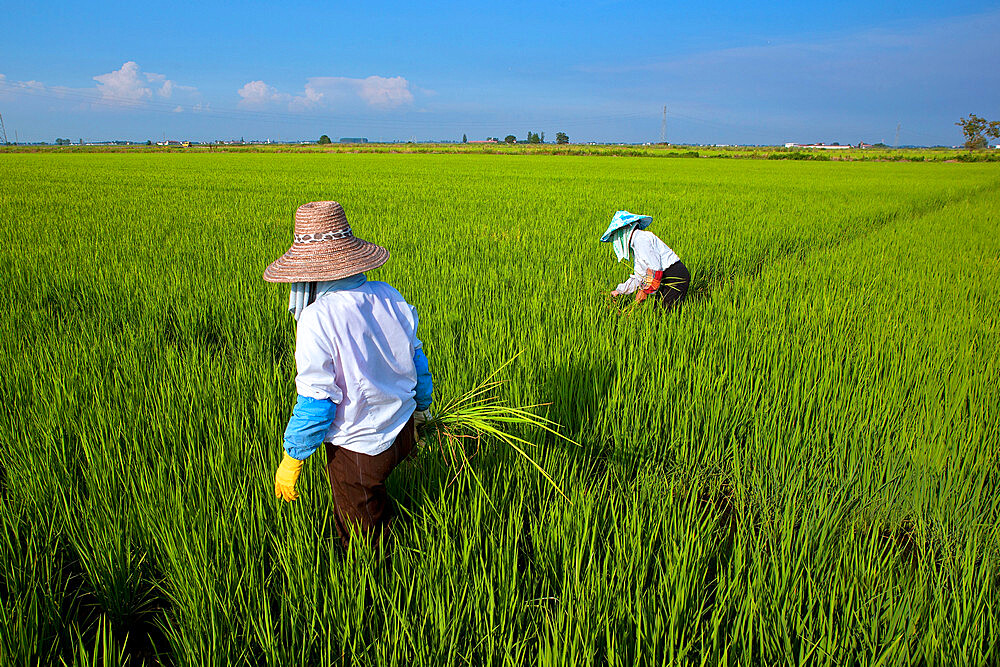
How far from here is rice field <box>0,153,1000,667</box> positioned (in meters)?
1.18

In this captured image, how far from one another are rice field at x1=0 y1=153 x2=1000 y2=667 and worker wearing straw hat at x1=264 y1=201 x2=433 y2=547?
0.54 feet

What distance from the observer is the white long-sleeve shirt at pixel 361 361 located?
3.94ft

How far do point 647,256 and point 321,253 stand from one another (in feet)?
8.45

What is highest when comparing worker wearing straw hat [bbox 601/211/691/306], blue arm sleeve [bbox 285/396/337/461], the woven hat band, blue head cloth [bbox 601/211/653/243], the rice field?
blue head cloth [bbox 601/211/653/243]

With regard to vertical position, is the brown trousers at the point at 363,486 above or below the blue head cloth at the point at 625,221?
below

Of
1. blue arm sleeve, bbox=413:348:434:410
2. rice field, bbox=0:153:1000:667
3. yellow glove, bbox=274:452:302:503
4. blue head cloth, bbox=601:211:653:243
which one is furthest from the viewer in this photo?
blue head cloth, bbox=601:211:653:243

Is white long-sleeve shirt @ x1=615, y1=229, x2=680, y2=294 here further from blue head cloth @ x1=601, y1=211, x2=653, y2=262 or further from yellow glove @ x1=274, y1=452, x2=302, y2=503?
yellow glove @ x1=274, y1=452, x2=302, y2=503

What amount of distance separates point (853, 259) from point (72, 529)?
5.99 m

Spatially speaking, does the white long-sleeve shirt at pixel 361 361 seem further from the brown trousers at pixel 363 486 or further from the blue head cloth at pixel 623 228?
the blue head cloth at pixel 623 228

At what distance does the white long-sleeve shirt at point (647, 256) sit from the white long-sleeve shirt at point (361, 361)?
228 cm

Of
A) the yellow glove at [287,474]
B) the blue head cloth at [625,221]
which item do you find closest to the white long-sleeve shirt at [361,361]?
the yellow glove at [287,474]

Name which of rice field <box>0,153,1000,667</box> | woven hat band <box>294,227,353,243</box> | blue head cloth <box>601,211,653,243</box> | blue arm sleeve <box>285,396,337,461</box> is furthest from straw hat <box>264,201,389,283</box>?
blue head cloth <box>601,211,653,243</box>

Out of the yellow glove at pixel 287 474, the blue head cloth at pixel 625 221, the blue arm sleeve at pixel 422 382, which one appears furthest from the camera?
the blue head cloth at pixel 625 221

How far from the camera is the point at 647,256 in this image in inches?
133
